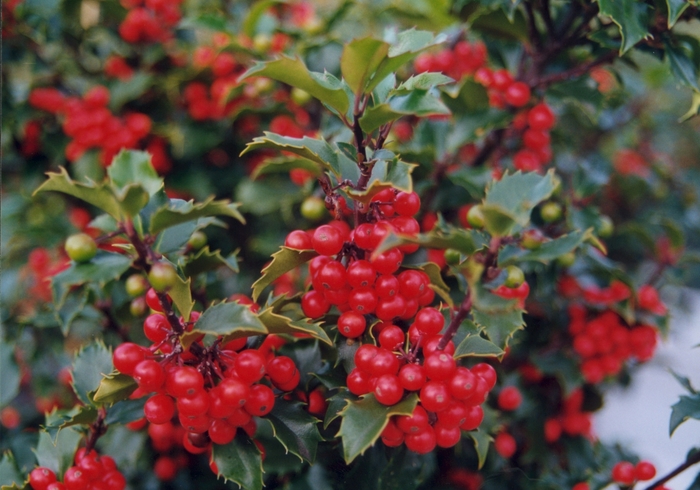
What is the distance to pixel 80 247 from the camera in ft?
2.29

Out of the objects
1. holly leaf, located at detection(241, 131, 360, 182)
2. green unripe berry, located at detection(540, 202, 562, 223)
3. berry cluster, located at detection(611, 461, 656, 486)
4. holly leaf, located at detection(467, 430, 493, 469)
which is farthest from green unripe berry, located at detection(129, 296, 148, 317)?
berry cluster, located at detection(611, 461, 656, 486)

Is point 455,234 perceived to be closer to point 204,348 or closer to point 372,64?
point 372,64

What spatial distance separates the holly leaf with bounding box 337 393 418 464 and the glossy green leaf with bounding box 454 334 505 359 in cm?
10

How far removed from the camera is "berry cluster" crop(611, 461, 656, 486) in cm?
105

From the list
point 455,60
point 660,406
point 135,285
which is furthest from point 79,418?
point 660,406

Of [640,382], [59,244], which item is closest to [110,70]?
[59,244]

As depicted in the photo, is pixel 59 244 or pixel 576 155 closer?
pixel 59 244

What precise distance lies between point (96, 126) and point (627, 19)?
131cm

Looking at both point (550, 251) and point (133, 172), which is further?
point (133, 172)

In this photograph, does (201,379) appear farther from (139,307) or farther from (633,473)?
(633,473)

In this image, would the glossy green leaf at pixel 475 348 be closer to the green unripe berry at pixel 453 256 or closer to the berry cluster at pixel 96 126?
the green unripe berry at pixel 453 256

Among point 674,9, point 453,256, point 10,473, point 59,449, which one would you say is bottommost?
point 10,473

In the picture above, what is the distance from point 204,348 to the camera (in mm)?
801

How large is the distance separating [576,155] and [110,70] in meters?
1.52
